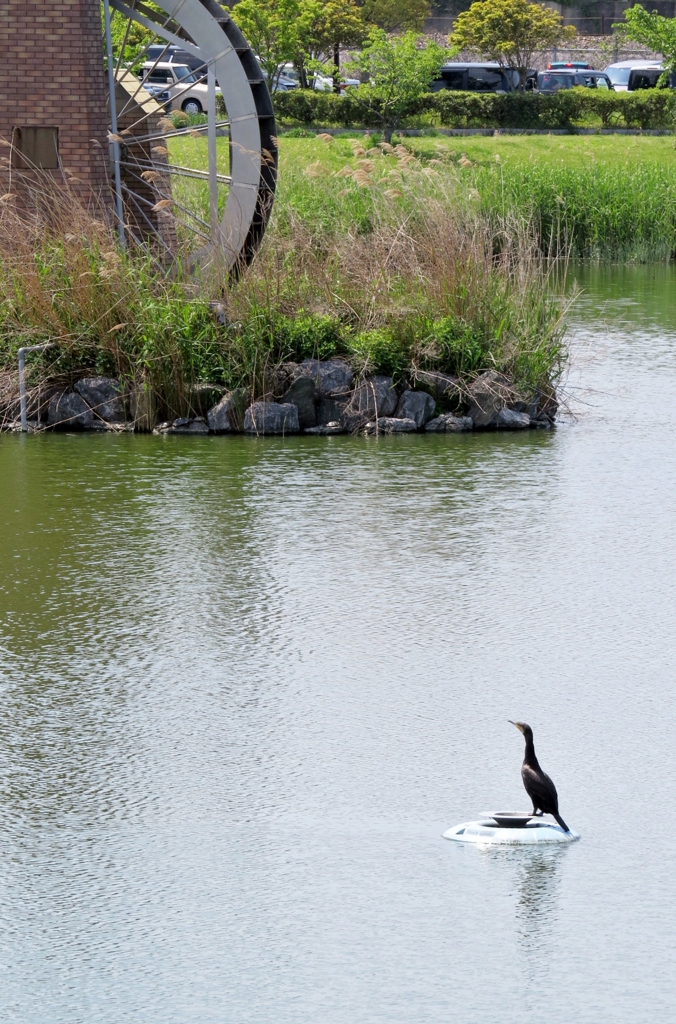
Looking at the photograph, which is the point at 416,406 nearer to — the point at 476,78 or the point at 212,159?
the point at 212,159

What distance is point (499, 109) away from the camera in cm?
4109

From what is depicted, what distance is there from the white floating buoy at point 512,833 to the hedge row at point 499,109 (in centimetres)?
3479

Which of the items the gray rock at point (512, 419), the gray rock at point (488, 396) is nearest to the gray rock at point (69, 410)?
the gray rock at point (488, 396)

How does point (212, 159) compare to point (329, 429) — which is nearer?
point (329, 429)

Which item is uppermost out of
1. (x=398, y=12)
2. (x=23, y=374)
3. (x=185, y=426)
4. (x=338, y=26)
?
(x=398, y=12)

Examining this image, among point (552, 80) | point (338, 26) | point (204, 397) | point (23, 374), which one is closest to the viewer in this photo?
point (23, 374)

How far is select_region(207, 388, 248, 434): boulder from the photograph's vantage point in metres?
12.4

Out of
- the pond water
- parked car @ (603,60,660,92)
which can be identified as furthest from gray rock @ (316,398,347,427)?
parked car @ (603,60,660,92)

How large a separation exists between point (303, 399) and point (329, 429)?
0.31 meters

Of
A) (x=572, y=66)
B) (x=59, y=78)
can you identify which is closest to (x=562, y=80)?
(x=572, y=66)

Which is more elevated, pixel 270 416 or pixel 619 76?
pixel 619 76

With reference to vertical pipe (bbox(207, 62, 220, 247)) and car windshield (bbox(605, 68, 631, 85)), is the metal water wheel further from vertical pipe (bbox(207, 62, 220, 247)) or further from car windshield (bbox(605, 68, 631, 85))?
car windshield (bbox(605, 68, 631, 85))

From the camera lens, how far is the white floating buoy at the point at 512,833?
5398mm

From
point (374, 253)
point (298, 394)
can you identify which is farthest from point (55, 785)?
point (374, 253)
